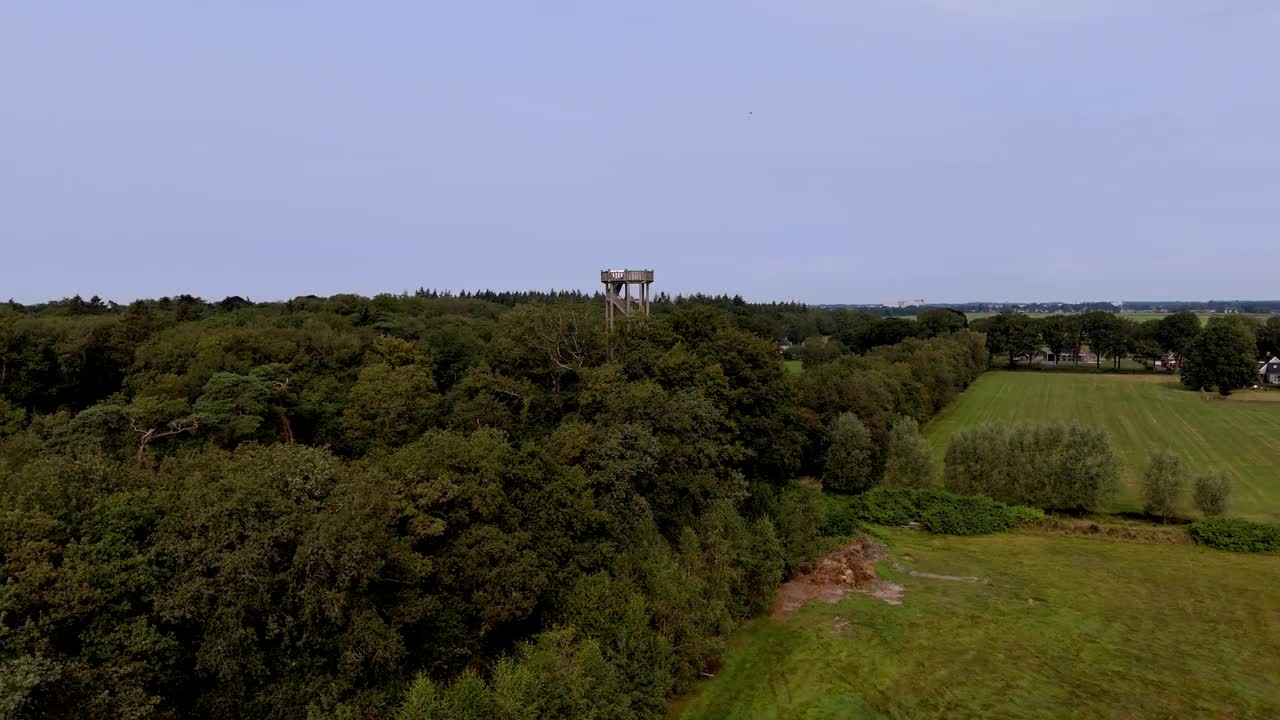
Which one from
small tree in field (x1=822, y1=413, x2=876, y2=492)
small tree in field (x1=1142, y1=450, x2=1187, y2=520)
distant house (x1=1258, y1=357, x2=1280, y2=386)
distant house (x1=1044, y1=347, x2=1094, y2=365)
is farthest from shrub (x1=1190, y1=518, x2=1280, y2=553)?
distant house (x1=1044, y1=347, x2=1094, y2=365)

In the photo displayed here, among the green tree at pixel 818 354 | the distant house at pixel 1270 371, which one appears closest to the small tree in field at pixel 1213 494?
the green tree at pixel 818 354

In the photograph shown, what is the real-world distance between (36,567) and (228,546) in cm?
320

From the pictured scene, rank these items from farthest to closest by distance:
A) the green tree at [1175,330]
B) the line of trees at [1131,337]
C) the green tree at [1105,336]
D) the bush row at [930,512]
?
the green tree at [1105,336] → the green tree at [1175,330] → the line of trees at [1131,337] → the bush row at [930,512]

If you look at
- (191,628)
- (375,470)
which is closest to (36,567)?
(191,628)

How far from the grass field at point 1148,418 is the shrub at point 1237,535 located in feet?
12.7

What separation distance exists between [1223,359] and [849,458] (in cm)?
6049

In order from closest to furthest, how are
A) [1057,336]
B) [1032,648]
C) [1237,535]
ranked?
[1032,648] < [1237,535] < [1057,336]

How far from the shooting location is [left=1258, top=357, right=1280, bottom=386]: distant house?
82.1 m

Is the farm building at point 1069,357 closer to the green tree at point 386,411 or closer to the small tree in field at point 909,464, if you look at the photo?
the small tree in field at point 909,464

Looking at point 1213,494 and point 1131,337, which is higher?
point 1131,337

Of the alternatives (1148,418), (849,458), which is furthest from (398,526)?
(1148,418)

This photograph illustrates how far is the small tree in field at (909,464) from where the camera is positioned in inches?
1679

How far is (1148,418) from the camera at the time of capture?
6350 cm

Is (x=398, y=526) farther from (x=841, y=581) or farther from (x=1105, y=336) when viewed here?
(x=1105, y=336)
